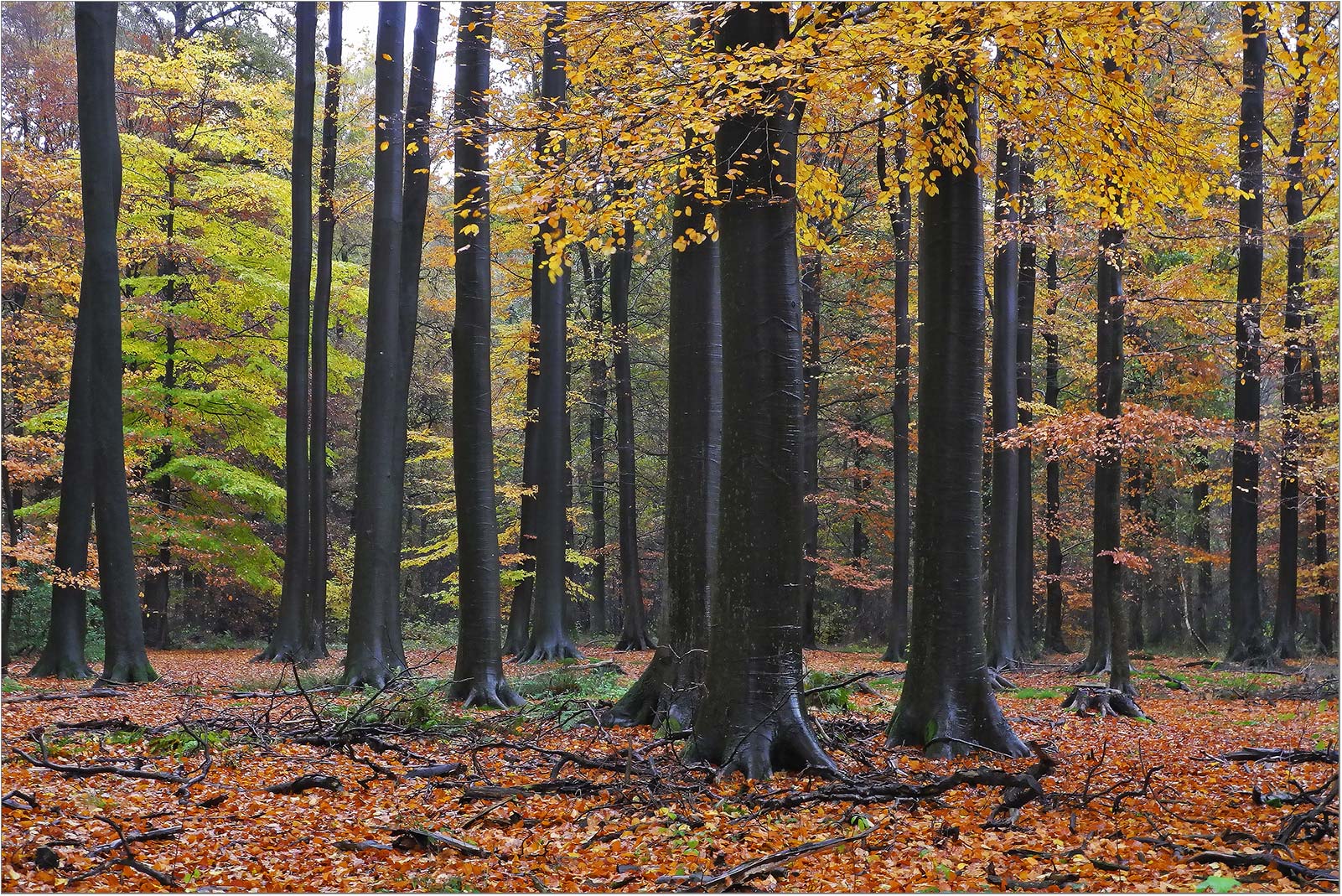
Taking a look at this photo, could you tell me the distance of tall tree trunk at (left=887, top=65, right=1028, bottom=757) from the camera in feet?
23.7

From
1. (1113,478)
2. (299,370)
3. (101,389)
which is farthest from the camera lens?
(299,370)

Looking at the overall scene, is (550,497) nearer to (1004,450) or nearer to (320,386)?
(320,386)

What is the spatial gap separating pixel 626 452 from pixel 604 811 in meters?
15.4

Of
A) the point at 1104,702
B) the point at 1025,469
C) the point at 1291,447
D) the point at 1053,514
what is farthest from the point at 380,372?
the point at 1053,514

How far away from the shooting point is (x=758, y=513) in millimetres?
6398

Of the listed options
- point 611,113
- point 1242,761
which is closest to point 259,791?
point 611,113

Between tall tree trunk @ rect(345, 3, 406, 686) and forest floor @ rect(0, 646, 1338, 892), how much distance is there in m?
3.17

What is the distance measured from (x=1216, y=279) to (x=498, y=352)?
46.6 ft

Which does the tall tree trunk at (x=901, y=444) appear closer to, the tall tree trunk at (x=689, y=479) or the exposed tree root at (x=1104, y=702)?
the exposed tree root at (x=1104, y=702)

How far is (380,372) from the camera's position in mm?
12195

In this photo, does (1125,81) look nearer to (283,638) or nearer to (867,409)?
(283,638)

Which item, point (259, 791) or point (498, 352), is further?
point (498, 352)

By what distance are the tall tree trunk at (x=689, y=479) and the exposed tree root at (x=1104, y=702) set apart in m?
4.70

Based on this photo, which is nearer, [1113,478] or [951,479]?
[951,479]
